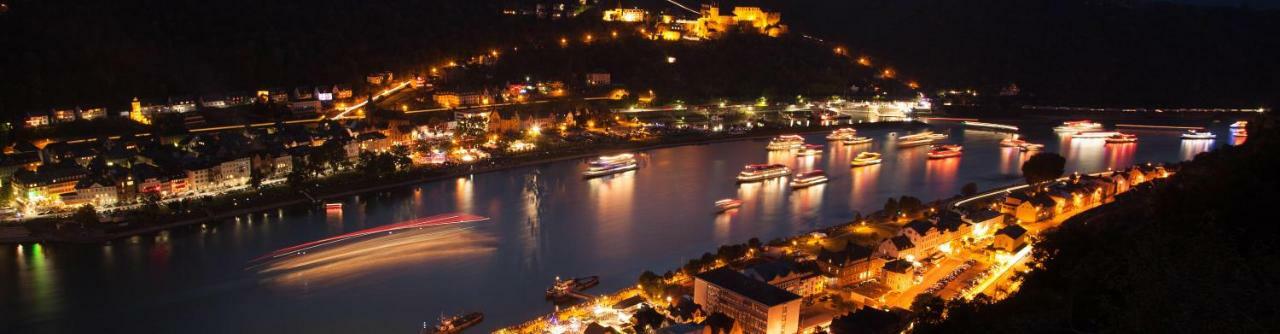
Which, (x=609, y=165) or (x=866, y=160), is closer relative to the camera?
(x=609, y=165)

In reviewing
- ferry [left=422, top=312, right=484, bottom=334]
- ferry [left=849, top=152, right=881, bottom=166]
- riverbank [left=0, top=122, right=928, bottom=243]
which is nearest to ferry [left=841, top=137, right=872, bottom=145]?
ferry [left=849, top=152, right=881, bottom=166]

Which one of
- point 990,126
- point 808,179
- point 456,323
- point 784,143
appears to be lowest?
point 456,323

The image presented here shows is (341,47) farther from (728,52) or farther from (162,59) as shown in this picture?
(728,52)

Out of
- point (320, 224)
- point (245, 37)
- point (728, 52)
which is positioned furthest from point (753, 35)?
point (320, 224)

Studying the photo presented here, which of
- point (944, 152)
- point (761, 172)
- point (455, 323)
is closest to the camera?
point (455, 323)

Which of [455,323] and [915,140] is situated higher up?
[915,140]

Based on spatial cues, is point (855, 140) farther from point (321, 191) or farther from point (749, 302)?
point (749, 302)

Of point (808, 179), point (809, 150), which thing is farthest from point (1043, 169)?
point (809, 150)
